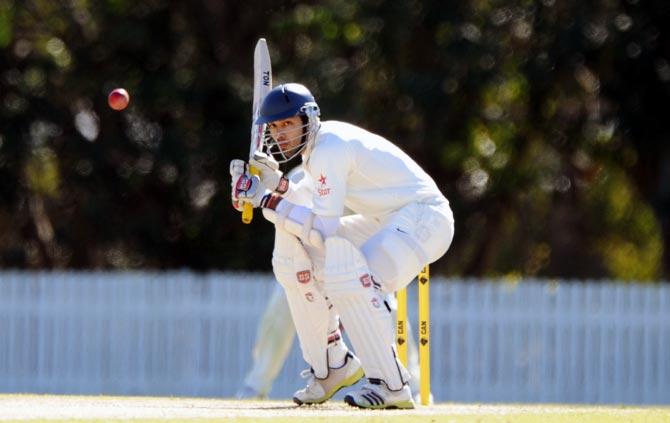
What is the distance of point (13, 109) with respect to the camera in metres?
15.5

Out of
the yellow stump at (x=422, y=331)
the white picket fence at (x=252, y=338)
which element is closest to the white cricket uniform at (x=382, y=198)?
the yellow stump at (x=422, y=331)

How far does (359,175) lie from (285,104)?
405 millimetres

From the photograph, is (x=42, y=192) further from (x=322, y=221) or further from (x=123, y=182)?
(x=322, y=221)

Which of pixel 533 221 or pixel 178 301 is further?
pixel 533 221

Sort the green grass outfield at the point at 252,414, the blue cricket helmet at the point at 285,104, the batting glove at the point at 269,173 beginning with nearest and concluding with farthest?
the green grass outfield at the point at 252,414 < the blue cricket helmet at the point at 285,104 < the batting glove at the point at 269,173

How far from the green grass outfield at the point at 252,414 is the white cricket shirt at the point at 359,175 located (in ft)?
2.67

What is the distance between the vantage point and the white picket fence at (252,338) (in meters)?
13.0

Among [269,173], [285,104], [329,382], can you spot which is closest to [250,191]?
[269,173]

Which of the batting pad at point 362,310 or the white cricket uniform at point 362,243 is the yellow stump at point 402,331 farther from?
the batting pad at point 362,310

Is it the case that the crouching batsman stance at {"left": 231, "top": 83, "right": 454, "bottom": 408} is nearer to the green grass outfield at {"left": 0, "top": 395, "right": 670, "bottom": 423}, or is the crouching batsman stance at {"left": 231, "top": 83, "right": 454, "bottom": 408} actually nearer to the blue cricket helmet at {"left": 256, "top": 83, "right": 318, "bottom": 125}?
the blue cricket helmet at {"left": 256, "top": 83, "right": 318, "bottom": 125}

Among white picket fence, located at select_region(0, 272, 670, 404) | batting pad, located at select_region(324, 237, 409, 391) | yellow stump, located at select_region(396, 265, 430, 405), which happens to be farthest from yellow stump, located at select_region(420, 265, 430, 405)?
white picket fence, located at select_region(0, 272, 670, 404)

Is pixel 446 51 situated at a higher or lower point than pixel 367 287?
higher

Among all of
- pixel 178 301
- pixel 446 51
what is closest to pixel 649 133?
pixel 446 51

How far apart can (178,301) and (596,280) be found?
5.53 metres
